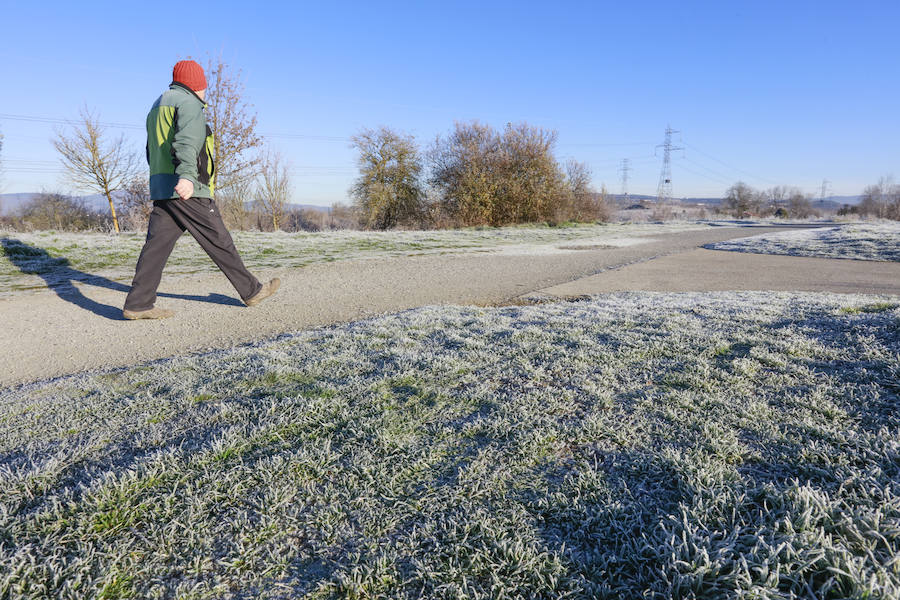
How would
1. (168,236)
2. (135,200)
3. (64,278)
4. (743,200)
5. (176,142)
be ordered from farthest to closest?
(743,200) → (135,200) → (64,278) → (168,236) → (176,142)

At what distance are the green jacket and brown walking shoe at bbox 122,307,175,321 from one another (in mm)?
1333

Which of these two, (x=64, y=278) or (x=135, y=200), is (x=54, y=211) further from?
(x=64, y=278)

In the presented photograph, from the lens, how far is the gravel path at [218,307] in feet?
14.3

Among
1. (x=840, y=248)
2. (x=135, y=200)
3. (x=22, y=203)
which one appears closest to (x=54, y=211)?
(x=22, y=203)

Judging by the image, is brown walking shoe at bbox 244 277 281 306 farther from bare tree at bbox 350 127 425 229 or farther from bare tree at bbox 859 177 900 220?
bare tree at bbox 859 177 900 220

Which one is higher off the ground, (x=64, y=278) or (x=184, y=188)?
(x=184, y=188)

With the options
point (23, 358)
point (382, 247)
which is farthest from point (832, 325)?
point (382, 247)

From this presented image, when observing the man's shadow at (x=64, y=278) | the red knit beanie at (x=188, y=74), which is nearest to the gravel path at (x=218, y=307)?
the man's shadow at (x=64, y=278)

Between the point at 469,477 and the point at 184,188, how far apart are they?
451 cm

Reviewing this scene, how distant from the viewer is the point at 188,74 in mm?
4941

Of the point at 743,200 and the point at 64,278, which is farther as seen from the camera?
the point at 743,200

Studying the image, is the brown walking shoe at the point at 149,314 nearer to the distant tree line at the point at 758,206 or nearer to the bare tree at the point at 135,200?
the bare tree at the point at 135,200

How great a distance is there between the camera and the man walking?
4805 mm

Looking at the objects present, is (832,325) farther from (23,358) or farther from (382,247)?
(382,247)
